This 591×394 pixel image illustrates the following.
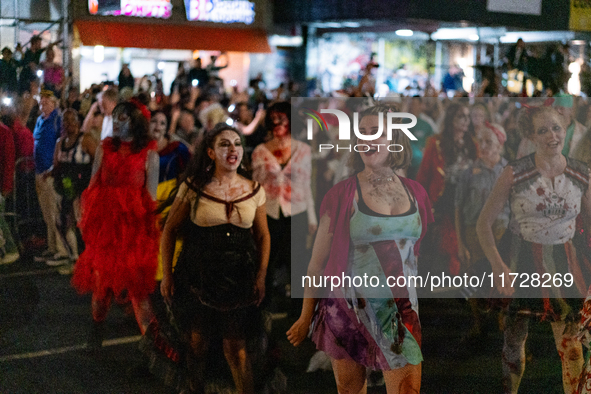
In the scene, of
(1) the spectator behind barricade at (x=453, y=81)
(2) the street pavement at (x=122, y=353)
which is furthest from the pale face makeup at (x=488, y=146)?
(1) the spectator behind barricade at (x=453, y=81)

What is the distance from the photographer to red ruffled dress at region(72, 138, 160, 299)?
4.68m

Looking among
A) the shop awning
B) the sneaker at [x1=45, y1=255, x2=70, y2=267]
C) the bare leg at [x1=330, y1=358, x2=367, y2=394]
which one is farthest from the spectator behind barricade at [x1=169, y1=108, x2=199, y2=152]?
the shop awning

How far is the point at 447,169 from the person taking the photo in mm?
4109

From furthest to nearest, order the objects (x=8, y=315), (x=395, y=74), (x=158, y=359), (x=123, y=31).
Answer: (x=395, y=74) → (x=123, y=31) → (x=8, y=315) → (x=158, y=359)

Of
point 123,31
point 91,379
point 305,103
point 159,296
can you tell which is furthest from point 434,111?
point 123,31

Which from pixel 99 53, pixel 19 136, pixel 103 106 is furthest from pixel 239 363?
pixel 99 53

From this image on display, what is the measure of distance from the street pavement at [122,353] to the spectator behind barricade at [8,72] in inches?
58.6

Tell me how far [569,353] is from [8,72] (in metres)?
4.85

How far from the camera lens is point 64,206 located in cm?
574

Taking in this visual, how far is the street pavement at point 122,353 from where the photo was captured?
4.16 metres

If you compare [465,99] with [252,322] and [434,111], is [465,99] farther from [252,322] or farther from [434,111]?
[252,322]

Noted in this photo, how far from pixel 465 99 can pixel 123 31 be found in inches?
596

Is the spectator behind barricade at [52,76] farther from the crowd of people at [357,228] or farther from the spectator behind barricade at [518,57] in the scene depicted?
the spectator behind barricade at [518,57]

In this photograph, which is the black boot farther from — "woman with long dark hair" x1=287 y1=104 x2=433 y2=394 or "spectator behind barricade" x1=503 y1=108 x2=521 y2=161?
"spectator behind barricade" x1=503 y1=108 x2=521 y2=161
